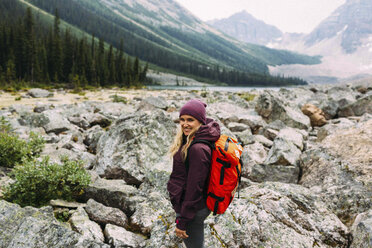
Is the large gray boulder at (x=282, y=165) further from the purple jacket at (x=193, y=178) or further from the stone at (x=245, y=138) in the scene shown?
the purple jacket at (x=193, y=178)

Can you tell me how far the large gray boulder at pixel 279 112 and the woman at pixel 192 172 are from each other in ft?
39.2

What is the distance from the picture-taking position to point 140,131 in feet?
24.2

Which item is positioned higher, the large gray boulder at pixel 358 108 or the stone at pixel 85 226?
the large gray boulder at pixel 358 108

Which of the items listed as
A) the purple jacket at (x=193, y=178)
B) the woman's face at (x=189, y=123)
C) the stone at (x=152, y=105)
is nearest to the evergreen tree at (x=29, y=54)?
the stone at (x=152, y=105)

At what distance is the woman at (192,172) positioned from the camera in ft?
9.32

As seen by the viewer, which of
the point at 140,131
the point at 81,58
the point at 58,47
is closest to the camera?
the point at 140,131

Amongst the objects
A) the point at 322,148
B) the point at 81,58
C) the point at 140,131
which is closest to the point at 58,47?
the point at 81,58

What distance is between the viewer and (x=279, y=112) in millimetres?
14133

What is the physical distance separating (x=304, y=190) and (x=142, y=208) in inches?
140

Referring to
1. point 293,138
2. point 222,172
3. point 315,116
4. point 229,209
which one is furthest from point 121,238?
point 315,116

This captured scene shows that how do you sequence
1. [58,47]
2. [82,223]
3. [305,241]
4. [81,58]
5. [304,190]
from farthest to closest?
[81,58] < [58,47] < [304,190] < [82,223] < [305,241]

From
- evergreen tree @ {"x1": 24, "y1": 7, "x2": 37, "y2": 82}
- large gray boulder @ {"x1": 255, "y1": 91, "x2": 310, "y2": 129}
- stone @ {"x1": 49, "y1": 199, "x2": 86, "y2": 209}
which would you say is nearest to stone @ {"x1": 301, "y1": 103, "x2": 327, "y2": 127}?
large gray boulder @ {"x1": 255, "y1": 91, "x2": 310, "y2": 129}

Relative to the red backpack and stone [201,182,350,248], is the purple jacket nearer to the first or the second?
the red backpack

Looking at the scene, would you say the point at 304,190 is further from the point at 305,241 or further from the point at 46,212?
the point at 46,212
